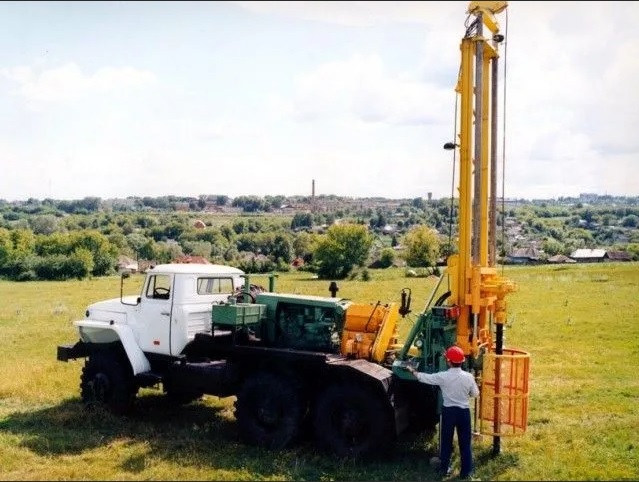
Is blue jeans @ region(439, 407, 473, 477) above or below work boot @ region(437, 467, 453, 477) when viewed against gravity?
above

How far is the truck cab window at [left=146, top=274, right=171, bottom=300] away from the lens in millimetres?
11945

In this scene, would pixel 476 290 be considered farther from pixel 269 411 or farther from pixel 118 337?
pixel 118 337

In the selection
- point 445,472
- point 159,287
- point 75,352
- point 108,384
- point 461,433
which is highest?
point 159,287

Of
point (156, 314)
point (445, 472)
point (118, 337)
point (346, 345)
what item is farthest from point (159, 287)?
point (445, 472)

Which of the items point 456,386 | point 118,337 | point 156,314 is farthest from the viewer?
point 118,337

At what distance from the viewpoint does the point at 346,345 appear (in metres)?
10.7

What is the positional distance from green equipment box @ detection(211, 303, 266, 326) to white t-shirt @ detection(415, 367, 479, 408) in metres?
3.52

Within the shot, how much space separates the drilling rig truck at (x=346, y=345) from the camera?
981 cm

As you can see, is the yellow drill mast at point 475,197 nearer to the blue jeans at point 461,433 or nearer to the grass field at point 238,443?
the blue jeans at point 461,433

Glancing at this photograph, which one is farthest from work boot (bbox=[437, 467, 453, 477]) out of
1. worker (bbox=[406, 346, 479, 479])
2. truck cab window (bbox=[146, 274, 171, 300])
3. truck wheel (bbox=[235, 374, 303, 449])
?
truck cab window (bbox=[146, 274, 171, 300])

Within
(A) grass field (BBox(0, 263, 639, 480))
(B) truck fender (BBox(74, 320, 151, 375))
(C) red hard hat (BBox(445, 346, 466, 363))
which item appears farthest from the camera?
(B) truck fender (BBox(74, 320, 151, 375))

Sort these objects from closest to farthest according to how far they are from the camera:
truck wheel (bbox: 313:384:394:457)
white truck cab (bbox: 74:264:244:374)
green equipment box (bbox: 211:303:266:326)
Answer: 1. truck wheel (bbox: 313:384:394:457)
2. green equipment box (bbox: 211:303:266:326)
3. white truck cab (bbox: 74:264:244:374)

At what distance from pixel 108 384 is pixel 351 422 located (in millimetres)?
5035

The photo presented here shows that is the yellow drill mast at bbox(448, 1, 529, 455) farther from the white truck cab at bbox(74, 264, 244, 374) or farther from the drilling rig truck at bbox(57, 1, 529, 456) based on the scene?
the white truck cab at bbox(74, 264, 244, 374)
